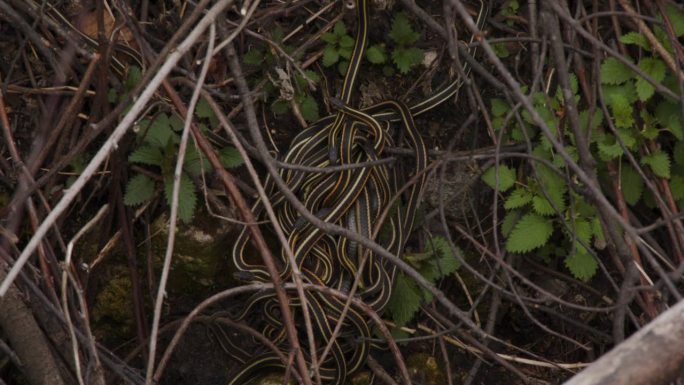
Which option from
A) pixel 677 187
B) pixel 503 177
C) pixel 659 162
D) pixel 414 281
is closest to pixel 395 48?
pixel 503 177

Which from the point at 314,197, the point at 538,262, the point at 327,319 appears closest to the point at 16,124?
the point at 314,197

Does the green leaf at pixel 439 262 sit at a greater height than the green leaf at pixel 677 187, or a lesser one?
lesser

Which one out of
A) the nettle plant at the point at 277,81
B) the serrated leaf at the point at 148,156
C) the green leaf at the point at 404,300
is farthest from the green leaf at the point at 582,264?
the serrated leaf at the point at 148,156

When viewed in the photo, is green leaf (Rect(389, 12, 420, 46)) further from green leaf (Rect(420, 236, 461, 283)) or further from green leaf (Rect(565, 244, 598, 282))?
green leaf (Rect(565, 244, 598, 282))

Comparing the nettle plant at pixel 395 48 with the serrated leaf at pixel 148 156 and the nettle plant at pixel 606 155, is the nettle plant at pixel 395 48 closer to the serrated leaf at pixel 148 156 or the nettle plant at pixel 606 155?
the nettle plant at pixel 606 155

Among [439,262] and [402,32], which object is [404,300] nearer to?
[439,262]
